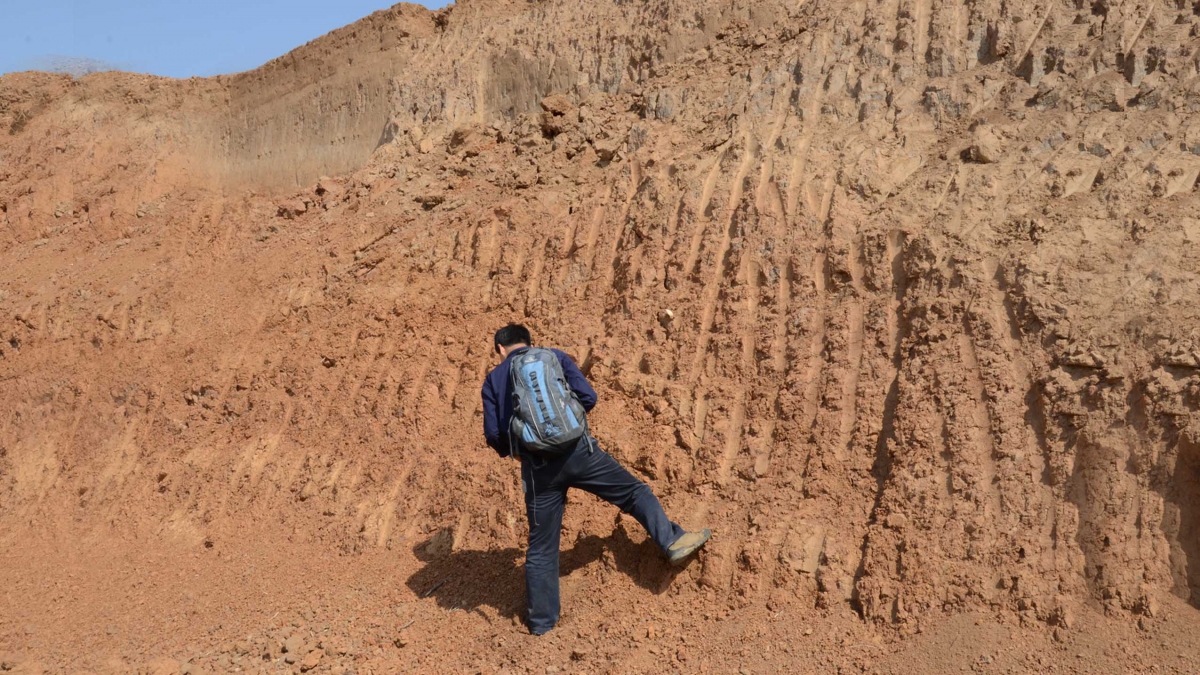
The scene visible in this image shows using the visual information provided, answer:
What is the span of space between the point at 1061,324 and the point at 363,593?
164 inches

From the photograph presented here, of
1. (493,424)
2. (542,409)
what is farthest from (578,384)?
(493,424)

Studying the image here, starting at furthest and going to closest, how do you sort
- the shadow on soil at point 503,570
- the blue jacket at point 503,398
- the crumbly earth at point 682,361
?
the shadow on soil at point 503,570 → the blue jacket at point 503,398 → the crumbly earth at point 682,361

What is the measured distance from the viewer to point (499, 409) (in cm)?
512

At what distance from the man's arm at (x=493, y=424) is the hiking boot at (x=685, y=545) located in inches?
39.1

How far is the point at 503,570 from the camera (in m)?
5.69

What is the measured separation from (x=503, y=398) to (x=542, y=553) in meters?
0.82

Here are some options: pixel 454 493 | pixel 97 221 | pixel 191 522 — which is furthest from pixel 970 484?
pixel 97 221

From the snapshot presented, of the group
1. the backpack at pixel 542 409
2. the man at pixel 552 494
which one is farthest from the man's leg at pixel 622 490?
the backpack at pixel 542 409

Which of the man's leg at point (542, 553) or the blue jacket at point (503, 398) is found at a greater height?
the blue jacket at point (503, 398)

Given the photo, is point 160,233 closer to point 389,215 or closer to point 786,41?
point 389,215

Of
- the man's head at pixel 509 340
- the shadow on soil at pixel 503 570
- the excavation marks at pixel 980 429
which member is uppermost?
the man's head at pixel 509 340

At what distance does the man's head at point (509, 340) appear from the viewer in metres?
5.26

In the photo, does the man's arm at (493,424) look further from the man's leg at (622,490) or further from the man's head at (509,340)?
the man's leg at (622,490)

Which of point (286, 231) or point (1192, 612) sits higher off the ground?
point (286, 231)
